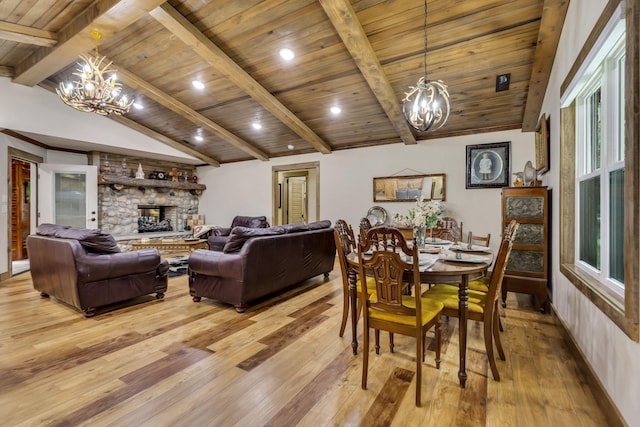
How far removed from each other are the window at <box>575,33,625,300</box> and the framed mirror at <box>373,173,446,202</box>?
3.00m

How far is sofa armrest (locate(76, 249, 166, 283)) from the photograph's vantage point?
9.75ft

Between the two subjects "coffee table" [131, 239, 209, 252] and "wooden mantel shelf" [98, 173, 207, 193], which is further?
"wooden mantel shelf" [98, 173, 207, 193]

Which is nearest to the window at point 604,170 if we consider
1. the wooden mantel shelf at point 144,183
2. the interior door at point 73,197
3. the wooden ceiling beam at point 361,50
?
the wooden ceiling beam at point 361,50

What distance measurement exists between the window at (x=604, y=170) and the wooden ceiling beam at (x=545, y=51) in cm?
62

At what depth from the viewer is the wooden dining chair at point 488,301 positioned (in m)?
1.90

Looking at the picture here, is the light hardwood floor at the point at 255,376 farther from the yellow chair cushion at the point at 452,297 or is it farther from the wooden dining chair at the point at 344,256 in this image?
the yellow chair cushion at the point at 452,297

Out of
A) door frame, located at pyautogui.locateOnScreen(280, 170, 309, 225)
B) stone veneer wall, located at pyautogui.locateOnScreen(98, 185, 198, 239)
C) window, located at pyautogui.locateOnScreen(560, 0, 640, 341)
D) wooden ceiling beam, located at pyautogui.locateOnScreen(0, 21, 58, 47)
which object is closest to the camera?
window, located at pyautogui.locateOnScreen(560, 0, 640, 341)

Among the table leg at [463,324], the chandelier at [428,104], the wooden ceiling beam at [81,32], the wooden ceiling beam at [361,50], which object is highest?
the wooden ceiling beam at [81,32]

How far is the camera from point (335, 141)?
21.4 ft

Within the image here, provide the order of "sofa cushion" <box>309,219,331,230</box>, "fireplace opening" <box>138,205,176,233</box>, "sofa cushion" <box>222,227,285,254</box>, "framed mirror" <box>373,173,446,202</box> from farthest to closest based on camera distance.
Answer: "fireplace opening" <box>138,205,176,233</box> → "framed mirror" <box>373,173,446,202</box> → "sofa cushion" <box>309,219,331,230</box> → "sofa cushion" <box>222,227,285,254</box>

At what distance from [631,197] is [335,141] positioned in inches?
217

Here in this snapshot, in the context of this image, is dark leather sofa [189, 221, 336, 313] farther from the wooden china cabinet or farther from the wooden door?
the wooden door

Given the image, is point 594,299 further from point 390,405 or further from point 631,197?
point 390,405

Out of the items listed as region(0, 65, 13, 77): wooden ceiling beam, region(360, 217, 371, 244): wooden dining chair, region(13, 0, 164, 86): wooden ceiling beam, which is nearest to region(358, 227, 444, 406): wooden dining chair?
region(360, 217, 371, 244): wooden dining chair
